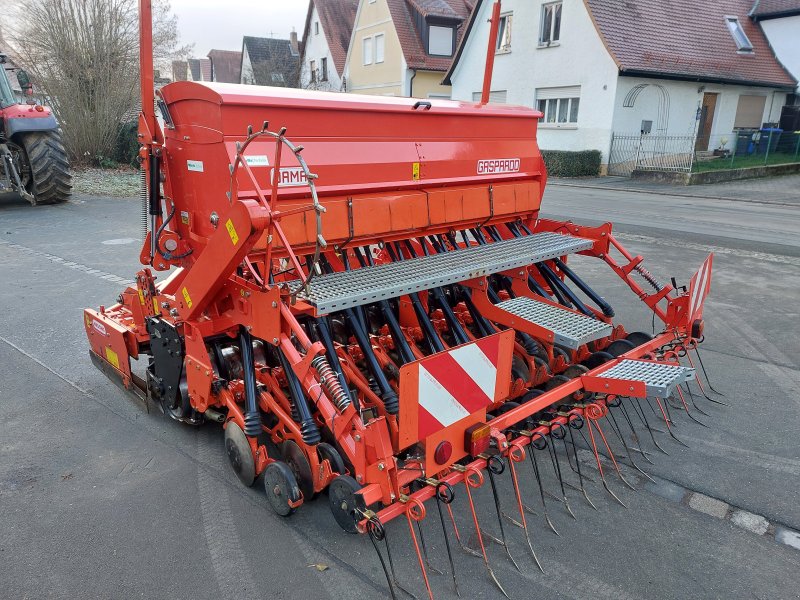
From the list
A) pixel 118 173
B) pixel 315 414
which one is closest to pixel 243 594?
pixel 315 414

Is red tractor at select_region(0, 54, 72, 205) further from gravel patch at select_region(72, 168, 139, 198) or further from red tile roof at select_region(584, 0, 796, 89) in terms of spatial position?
red tile roof at select_region(584, 0, 796, 89)

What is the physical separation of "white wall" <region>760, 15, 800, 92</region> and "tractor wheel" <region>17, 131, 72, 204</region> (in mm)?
24215

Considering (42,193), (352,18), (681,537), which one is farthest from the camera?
(352,18)

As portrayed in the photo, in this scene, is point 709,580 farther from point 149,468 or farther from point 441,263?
point 149,468

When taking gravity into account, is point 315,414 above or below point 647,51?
below

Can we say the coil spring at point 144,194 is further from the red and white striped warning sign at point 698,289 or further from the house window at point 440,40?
the house window at point 440,40

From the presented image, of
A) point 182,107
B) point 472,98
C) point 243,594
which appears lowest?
point 243,594

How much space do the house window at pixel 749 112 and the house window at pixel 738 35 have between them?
1.87 meters

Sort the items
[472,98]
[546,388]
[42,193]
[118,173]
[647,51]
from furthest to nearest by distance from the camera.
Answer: [472,98], [647,51], [118,173], [42,193], [546,388]

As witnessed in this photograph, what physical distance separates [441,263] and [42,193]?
10.9 m

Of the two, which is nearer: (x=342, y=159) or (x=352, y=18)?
(x=342, y=159)

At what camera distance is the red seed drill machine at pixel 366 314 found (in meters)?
2.66

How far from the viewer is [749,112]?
70.3 feet

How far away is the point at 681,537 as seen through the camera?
2.86 metres
